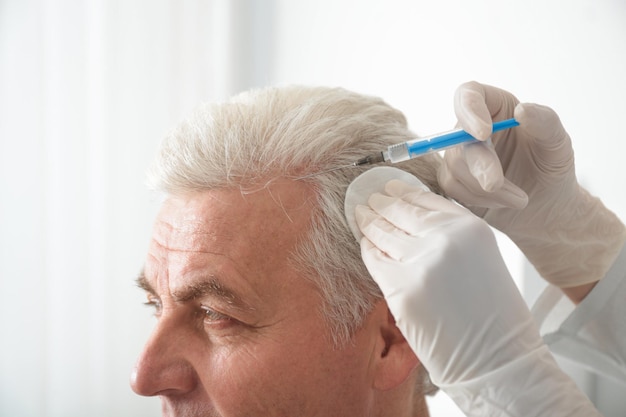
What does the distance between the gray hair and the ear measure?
54 mm

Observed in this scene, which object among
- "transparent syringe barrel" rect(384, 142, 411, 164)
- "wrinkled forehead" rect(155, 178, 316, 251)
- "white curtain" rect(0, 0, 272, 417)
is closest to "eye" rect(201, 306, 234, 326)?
"wrinkled forehead" rect(155, 178, 316, 251)

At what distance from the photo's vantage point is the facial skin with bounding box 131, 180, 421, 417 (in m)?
1.14

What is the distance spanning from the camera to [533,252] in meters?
1.53

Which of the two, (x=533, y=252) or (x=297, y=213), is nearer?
(x=297, y=213)

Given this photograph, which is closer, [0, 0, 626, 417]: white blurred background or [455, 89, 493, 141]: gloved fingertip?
[455, 89, 493, 141]: gloved fingertip

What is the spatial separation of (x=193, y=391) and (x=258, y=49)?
67.2 inches

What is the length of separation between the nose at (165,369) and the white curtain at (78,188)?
896 millimetres

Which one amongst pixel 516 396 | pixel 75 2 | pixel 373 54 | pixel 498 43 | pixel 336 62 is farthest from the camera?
pixel 336 62

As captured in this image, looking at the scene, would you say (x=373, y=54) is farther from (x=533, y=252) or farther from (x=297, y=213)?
(x=297, y=213)

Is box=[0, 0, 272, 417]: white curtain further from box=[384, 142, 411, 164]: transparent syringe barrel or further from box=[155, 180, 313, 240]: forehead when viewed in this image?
box=[384, 142, 411, 164]: transparent syringe barrel

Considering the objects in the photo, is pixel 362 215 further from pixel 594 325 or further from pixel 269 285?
pixel 594 325

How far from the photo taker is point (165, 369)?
1169mm

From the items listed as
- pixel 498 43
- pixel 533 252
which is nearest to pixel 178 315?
pixel 533 252

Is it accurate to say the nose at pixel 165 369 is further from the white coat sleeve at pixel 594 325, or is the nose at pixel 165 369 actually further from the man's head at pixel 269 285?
the white coat sleeve at pixel 594 325
